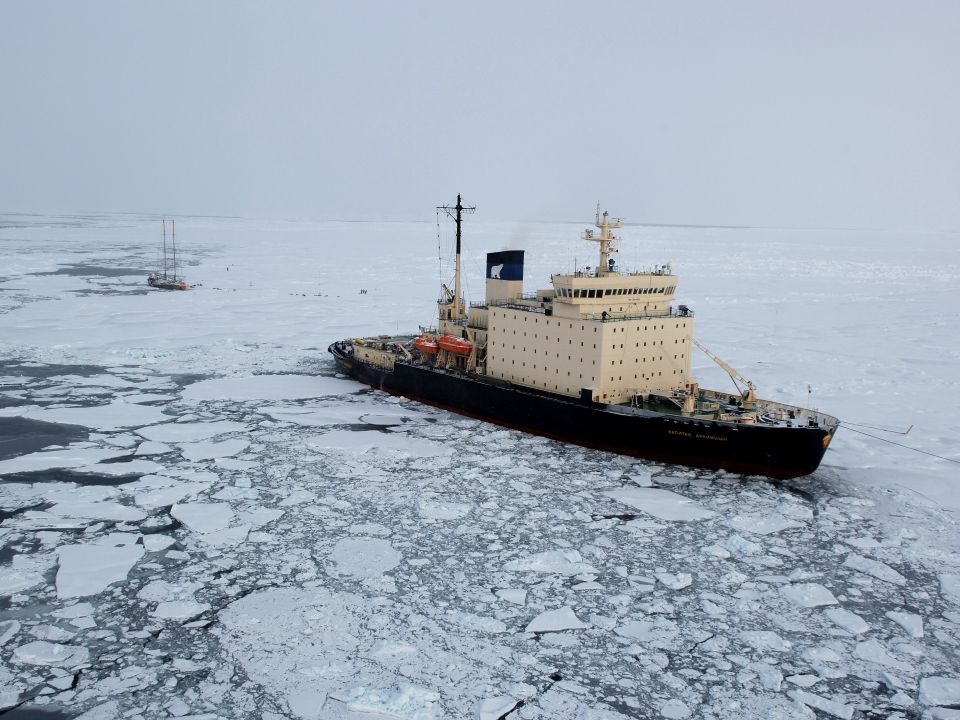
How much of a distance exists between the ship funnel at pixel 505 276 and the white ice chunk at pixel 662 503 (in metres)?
6.48

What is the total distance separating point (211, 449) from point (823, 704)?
10.6 m

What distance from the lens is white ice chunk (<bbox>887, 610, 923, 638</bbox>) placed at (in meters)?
7.53

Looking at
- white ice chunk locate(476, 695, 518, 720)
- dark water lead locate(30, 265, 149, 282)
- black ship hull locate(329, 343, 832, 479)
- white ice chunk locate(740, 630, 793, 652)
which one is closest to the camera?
white ice chunk locate(476, 695, 518, 720)

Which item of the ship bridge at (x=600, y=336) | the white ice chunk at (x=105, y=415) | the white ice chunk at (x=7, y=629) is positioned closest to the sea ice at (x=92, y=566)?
the white ice chunk at (x=7, y=629)

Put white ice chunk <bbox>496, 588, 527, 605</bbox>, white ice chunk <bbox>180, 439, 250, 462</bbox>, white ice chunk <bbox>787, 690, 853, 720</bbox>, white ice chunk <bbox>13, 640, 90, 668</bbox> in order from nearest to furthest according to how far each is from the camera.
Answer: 1. white ice chunk <bbox>787, 690, 853, 720</bbox>
2. white ice chunk <bbox>13, 640, 90, 668</bbox>
3. white ice chunk <bbox>496, 588, 527, 605</bbox>
4. white ice chunk <bbox>180, 439, 250, 462</bbox>

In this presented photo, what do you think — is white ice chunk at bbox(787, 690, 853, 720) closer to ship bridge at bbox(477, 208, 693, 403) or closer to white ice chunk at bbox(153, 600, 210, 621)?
white ice chunk at bbox(153, 600, 210, 621)

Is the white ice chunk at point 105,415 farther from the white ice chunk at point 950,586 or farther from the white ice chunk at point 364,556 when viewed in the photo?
the white ice chunk at point 950,586

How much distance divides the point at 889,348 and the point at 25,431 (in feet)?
79.6

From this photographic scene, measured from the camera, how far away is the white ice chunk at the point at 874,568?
8711mm

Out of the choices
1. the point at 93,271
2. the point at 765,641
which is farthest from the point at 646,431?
the point at 93,271

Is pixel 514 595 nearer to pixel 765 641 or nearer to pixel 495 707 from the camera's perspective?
pixel 495 707

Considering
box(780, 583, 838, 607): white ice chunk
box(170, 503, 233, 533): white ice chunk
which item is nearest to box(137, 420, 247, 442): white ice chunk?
box(170, 503, 233, 533): white ice chunk

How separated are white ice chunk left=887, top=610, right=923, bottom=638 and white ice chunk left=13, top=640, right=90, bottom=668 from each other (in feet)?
27.5

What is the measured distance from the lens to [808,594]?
834 centimetres
